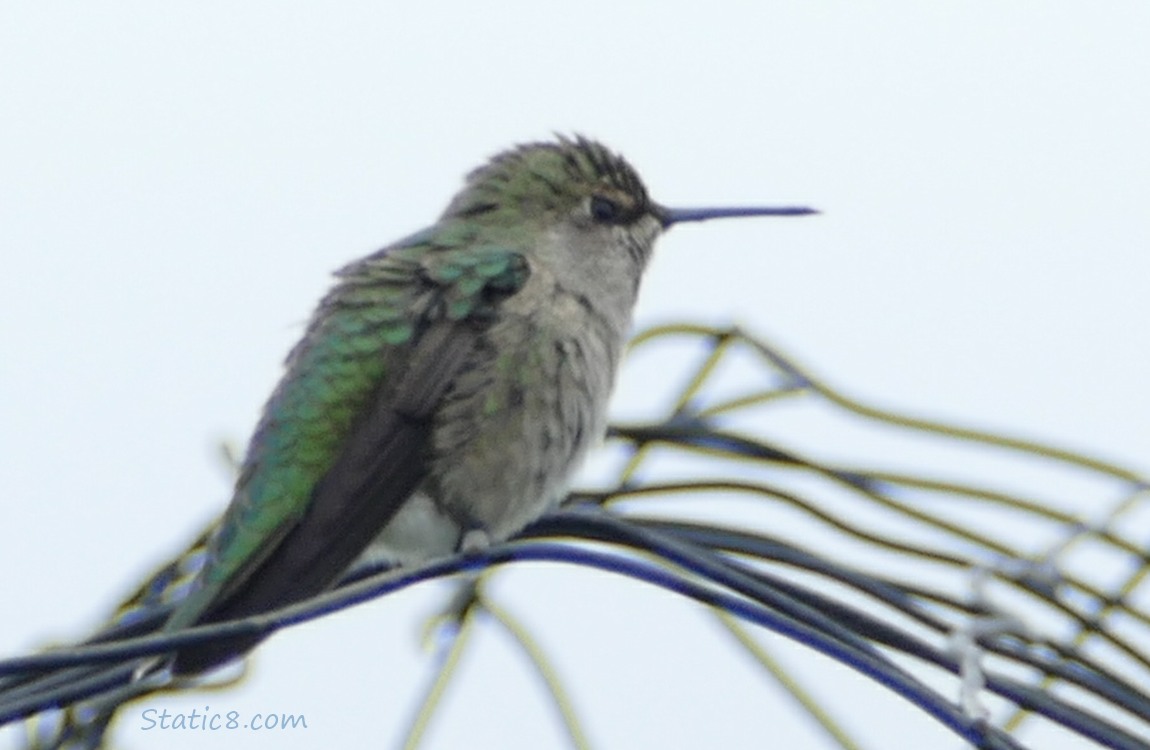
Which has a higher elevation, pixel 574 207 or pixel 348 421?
pixel 574 207

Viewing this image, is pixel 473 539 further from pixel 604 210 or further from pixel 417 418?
pixel 604 210

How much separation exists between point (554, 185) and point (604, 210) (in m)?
0.16

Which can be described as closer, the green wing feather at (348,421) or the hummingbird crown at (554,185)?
the green wing feather at (348,421)

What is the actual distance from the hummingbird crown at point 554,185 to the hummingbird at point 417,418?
1.43ft

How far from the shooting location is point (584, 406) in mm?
4254

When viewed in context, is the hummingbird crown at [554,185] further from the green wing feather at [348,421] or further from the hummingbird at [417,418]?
the green wing feather at [348,421]

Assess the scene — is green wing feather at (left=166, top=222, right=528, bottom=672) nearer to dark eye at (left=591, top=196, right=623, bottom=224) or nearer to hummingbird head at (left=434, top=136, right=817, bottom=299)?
hummingbird head at (left=434, top=136, right=817, bottom=299)

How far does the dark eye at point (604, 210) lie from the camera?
512cm

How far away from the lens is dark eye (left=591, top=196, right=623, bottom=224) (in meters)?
5.12

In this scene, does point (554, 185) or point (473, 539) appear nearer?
point (473, 539)

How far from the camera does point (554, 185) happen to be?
5.16 m

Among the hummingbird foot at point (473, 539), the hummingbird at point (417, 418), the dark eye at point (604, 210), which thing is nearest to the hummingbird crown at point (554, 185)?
the dark eye at point (604, 210)

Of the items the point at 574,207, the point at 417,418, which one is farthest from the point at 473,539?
the point at 574,207

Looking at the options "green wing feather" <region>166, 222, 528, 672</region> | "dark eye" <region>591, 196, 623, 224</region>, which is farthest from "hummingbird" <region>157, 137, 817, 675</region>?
"dark eye" <region>591, 196, 623, 224</region>
